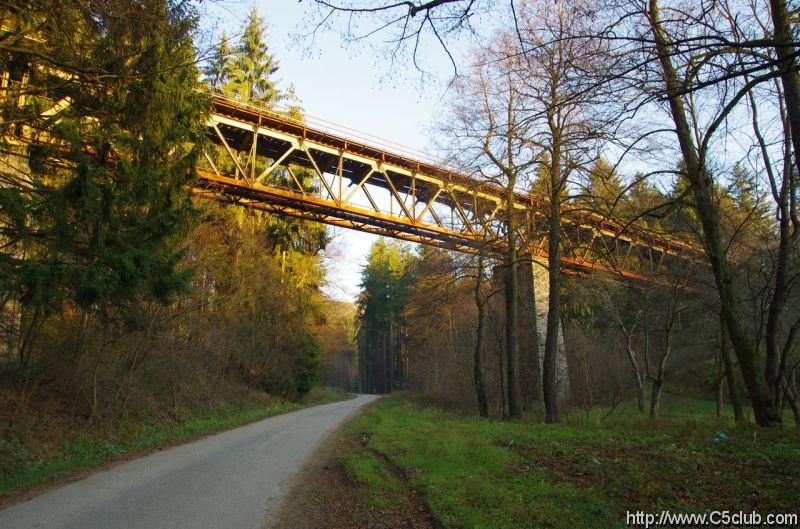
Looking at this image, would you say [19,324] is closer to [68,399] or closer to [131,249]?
[68,399]

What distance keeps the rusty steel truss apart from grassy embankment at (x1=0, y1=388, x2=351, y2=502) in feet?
27.5

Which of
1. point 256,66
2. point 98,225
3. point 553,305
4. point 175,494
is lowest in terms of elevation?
point 175,494

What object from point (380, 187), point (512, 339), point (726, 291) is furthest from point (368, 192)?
point (726, 291)

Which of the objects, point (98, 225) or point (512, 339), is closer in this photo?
A: point (98, 225)

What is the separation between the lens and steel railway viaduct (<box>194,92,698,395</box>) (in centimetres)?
1811

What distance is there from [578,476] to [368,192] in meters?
17.7

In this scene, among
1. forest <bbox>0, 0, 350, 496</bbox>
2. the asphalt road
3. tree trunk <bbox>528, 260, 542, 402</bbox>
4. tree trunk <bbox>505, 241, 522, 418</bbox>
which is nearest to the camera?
the asphalt road

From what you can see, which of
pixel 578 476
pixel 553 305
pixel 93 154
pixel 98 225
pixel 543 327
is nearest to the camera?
pixel 578 476

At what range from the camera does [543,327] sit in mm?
24297

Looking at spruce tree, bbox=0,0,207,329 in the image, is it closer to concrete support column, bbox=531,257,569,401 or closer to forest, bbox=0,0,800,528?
forest, bbox=0,0,800,528

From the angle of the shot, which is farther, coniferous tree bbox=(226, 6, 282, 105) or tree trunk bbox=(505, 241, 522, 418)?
coniferous tree bbox=(226, 6, 282, 105)

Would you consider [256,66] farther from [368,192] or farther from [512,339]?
[512,339]

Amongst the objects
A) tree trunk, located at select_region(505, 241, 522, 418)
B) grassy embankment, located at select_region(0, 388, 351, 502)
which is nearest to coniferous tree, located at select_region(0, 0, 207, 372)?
grassy embankment, located at select_region(0, 388, 351, 502)

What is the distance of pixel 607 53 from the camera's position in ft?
17.0
